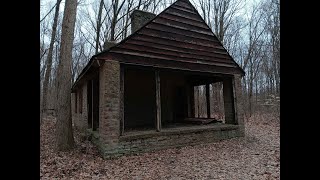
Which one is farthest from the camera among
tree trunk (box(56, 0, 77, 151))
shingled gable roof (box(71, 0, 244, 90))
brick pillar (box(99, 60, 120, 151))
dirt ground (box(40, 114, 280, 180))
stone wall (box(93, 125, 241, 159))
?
shingled gable roof (box(71, 0, 244, 90))

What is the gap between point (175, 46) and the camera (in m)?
10.5

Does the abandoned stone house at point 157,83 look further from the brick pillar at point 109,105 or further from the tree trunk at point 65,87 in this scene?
the tree trunk at point 65,87

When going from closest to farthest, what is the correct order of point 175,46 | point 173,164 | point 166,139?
point 173,164
point 166,139
point 175,46

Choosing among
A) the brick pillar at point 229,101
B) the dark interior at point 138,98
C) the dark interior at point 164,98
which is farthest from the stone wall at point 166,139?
the dark interior at point 138,98

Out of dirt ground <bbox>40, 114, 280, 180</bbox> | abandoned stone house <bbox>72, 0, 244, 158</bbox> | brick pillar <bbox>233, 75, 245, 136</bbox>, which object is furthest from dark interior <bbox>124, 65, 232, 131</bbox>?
dirt ground <bbox>40, 114, 280, 180</bbox>

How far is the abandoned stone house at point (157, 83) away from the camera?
8.62 m

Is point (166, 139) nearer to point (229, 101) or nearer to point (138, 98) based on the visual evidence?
point (138, 98)

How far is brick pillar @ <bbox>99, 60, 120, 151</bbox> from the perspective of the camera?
8.32 meters

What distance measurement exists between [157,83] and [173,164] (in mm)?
3622

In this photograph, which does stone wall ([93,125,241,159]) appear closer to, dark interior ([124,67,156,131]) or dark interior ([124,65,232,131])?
dark interior ([124,65,232,131])

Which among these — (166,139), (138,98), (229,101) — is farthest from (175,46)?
(229,101)
